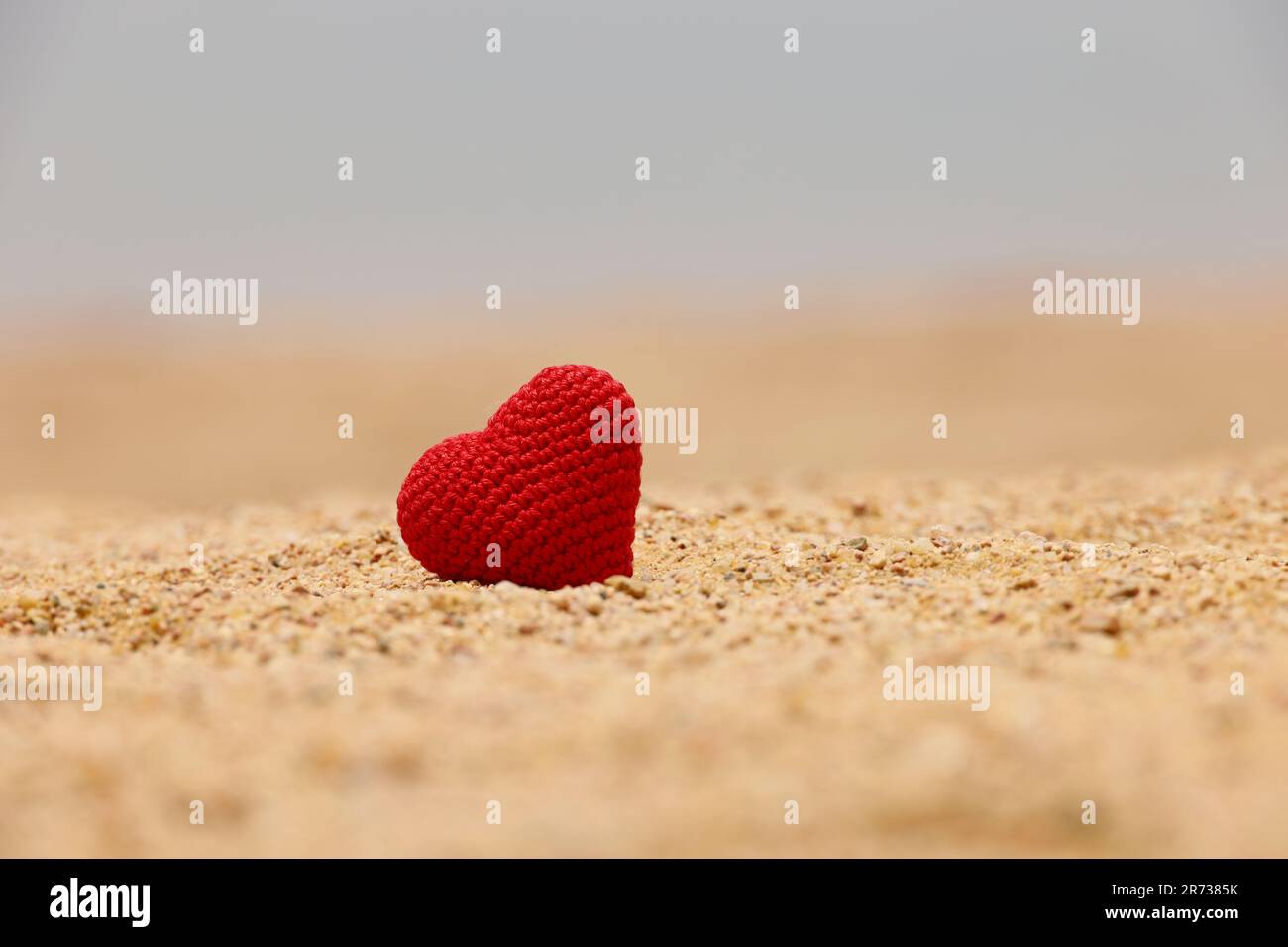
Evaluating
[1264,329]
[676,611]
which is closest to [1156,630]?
[676,611]

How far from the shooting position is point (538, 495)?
661 cm

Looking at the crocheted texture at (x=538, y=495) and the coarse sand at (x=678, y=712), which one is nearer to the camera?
the coarse sand at (x=678, y=712)

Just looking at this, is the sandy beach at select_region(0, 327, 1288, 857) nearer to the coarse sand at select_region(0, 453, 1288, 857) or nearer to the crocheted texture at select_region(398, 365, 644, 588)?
the coarse sand at select_region(0, 453, 1288, 857)

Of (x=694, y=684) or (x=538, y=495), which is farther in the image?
(x=538, y=495)

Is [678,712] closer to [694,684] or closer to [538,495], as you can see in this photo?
[694,684]

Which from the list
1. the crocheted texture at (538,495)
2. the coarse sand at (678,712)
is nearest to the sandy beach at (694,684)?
the coarse sand at (678,712)

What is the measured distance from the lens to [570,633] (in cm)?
548

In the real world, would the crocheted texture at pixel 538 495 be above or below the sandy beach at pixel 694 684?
above

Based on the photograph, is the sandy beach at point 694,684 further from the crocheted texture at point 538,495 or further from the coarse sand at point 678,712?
the crocheted texture at point 538,495

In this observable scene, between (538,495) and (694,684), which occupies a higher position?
(538,495)

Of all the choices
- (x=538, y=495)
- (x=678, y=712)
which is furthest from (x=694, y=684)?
(x=538, y=495)

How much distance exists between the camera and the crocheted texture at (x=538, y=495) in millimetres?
6609

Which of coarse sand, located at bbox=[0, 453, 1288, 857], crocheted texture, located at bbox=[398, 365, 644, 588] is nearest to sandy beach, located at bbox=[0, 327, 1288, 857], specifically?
coarse sand, located at bbox=[0, 453, 1288, 857]

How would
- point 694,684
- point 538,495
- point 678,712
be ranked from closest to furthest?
point 678,712
point 694,684
point 538,495
